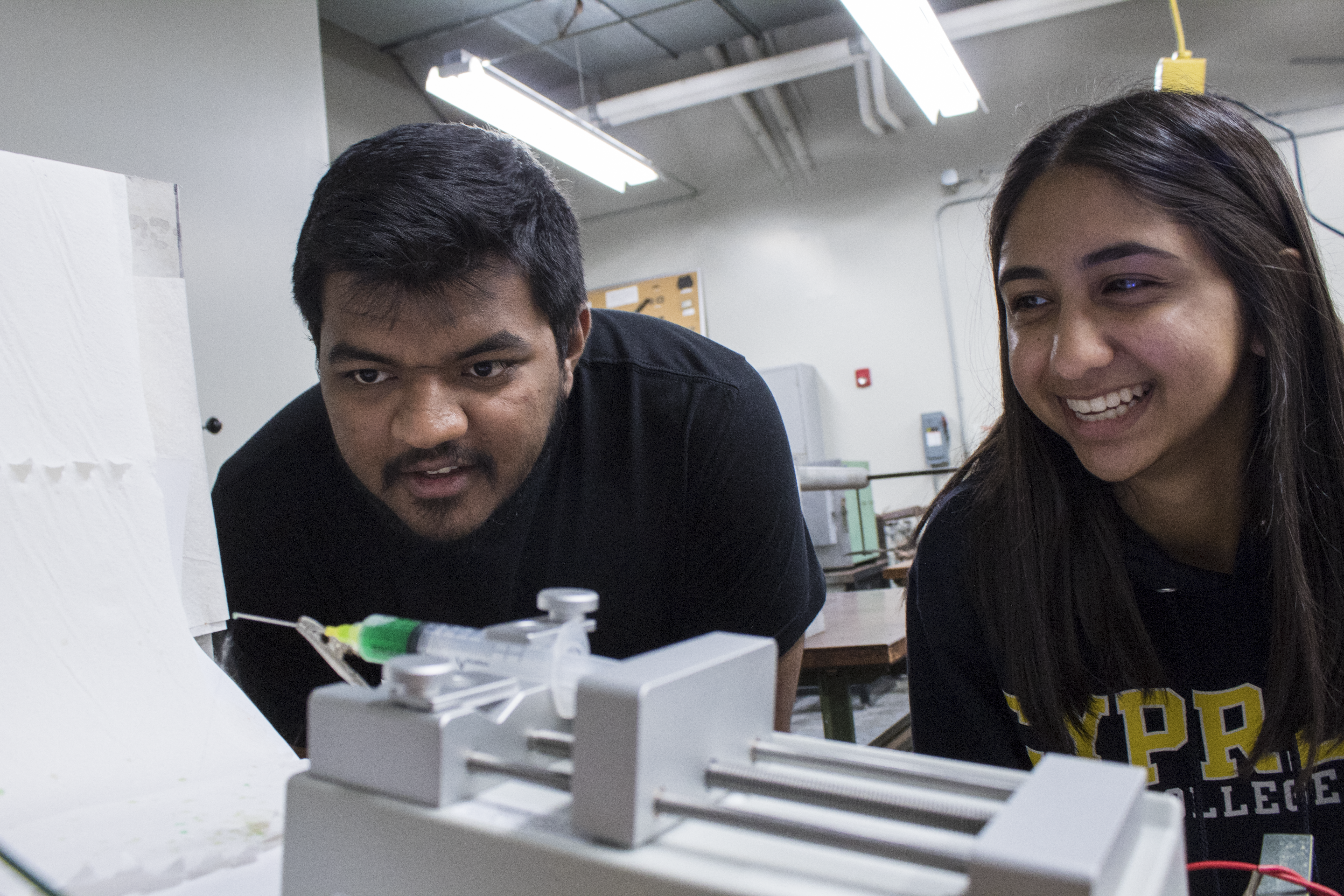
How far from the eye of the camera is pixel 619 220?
221 inches

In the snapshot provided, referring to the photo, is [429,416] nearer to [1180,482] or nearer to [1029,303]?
[1029,303]

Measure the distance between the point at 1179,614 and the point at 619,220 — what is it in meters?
5.02

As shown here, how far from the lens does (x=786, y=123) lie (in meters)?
4.80

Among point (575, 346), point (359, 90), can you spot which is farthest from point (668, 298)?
point (575, 346)

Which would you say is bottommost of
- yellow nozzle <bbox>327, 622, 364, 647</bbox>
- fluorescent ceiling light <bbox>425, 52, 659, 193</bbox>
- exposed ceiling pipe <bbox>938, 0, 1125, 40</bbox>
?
yellow nozzle <bbox>327, 622, 364, 647</bbox>

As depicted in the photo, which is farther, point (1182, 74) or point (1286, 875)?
point (1182, 74)

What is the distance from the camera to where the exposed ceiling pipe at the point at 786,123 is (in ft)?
14.9

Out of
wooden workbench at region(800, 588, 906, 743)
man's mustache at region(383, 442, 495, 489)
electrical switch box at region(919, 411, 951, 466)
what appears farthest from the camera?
electrical switch box at region(919, 411, 951, 466)

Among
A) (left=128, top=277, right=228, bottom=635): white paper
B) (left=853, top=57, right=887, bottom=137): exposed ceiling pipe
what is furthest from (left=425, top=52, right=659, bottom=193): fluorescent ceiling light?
(left=128, top=277, right=228, bottom=635): white paper

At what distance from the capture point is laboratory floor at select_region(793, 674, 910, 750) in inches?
122

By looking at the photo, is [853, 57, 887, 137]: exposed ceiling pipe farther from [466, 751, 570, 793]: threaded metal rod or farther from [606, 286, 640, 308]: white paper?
[466, 751, 570, 793]: threaded metal rod

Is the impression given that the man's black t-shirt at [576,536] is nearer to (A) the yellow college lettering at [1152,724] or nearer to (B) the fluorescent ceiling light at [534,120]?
(A) the yellow college lettering at [1152,724]

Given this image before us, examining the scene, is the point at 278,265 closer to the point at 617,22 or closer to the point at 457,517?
the point at 457,517

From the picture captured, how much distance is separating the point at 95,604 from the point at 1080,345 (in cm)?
82
